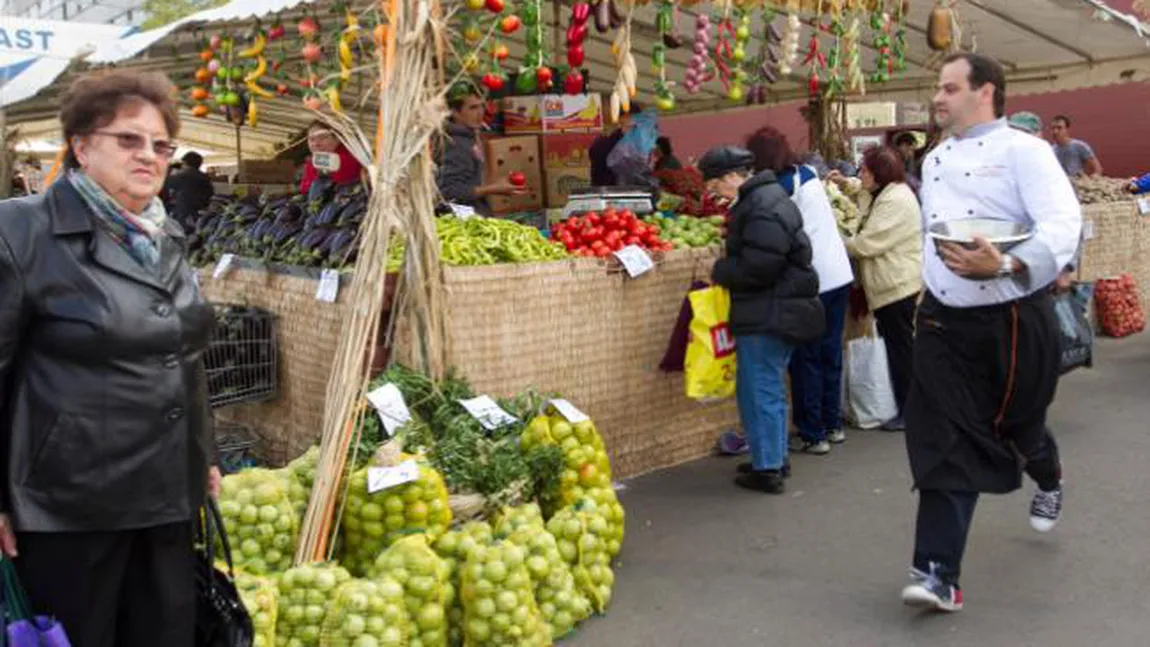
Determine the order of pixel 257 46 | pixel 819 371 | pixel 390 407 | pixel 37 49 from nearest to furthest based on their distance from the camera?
pixel 390 407 → pixel 819 371 → pixel 257 46 → pixel 37 49

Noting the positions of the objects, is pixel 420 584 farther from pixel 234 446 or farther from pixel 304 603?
pixel 234 446

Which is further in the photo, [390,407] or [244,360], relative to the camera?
[244,360]

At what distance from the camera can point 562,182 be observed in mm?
7844

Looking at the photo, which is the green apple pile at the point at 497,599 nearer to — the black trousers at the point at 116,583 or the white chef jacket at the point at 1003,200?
the black trousers at the point at 116,583

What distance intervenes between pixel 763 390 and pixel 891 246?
154 centimetres

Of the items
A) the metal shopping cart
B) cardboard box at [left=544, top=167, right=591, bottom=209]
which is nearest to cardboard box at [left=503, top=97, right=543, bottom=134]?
cardboard box at [left=544, top=167, right=591, bottom=209]

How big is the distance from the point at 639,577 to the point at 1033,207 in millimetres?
2044

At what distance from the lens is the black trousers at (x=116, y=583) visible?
2393mm

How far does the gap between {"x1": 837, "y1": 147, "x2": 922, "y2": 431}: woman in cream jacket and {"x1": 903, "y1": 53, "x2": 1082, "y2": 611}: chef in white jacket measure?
2.33m

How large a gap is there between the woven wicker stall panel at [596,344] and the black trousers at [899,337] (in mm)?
1082

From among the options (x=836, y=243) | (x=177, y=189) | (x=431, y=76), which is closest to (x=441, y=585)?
(x=431, y=76)

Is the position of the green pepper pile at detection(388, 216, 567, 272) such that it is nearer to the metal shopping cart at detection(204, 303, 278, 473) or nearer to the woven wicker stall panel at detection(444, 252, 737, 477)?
the woven wicker stall panel at detection(444, 252, 737, 477)

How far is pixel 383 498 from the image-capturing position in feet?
12.6

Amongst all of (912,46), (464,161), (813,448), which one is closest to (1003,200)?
(813,448)
